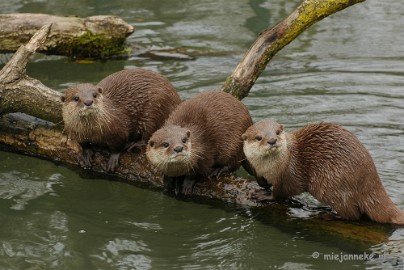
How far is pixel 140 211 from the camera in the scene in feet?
16.6

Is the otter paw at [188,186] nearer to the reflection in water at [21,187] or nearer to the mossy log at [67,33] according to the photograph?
the reflection in water at [21,187]

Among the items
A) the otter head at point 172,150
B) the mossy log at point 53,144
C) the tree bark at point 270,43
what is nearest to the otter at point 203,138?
the otter head at point 172,150

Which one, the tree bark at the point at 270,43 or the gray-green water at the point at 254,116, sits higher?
the tree bark at the point at 270,43

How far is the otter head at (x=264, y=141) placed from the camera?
448cm

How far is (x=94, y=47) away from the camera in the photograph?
26.1 ft

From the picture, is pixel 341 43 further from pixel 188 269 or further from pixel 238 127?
pixel 188 269

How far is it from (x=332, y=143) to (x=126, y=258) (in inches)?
52.5

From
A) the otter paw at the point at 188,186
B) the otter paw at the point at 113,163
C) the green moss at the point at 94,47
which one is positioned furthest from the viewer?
the green moss at the point at 94,47

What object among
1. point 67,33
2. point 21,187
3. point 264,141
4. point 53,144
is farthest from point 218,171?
point 67,33

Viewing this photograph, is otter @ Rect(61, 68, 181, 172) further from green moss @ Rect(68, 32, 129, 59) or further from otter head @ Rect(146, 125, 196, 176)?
green moss @ Rect(68, 32, 129, 59)

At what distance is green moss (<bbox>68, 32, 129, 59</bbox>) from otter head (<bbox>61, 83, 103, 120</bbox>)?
273 centimetres

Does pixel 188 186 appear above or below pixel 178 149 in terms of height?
below

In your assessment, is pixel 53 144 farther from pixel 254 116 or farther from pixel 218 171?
pixel 254 116

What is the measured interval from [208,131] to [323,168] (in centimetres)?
82
